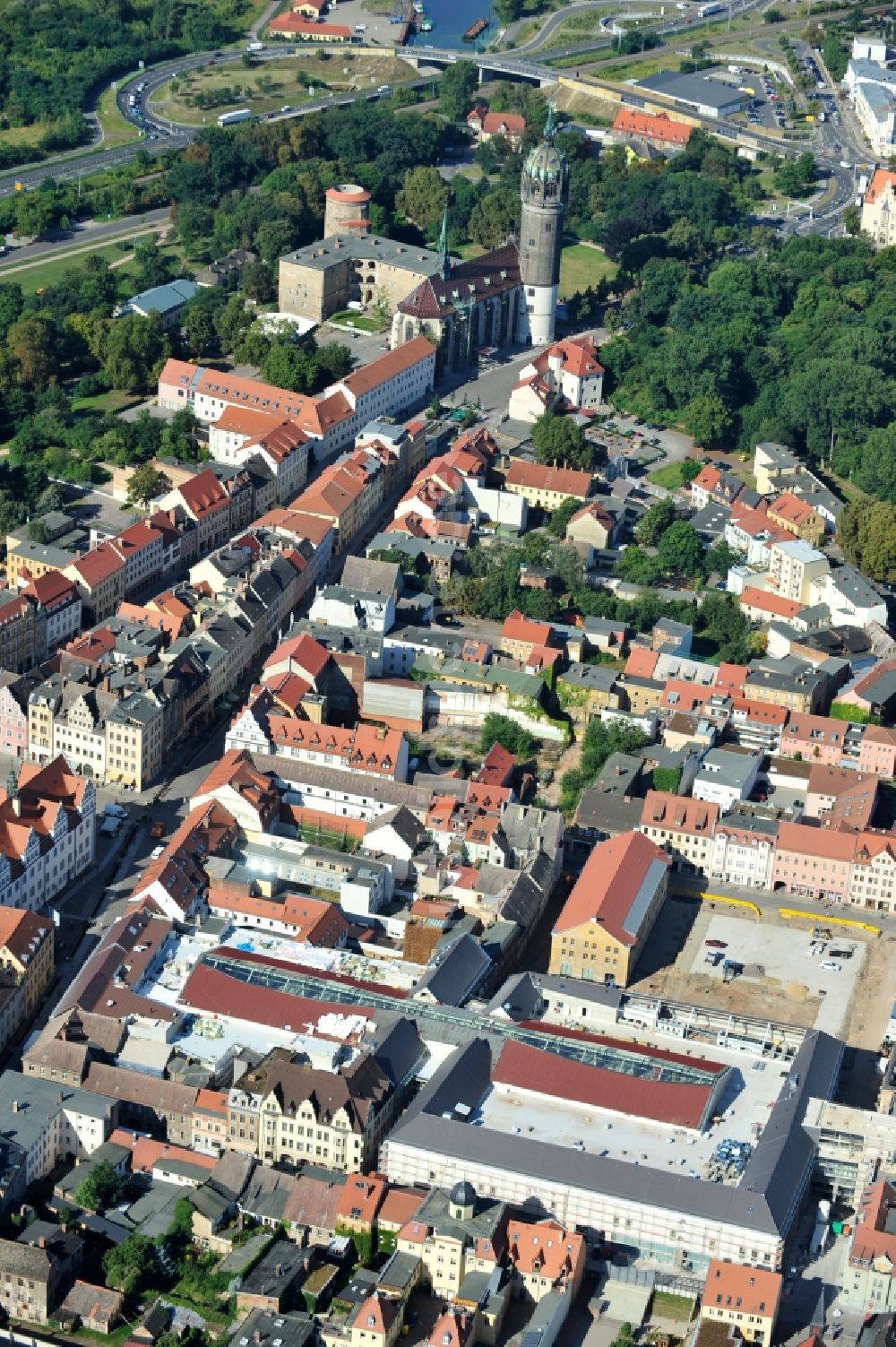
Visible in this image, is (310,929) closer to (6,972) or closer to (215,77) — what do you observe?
(6,972)

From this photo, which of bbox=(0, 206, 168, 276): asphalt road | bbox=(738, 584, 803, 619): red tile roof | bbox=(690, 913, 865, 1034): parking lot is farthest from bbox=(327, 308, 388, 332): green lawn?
bbox=(690, 913, 865, 1034): parking lot

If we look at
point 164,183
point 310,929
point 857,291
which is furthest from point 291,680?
point 164,183

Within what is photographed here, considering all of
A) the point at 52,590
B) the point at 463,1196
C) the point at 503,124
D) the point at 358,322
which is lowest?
the point at 358,322

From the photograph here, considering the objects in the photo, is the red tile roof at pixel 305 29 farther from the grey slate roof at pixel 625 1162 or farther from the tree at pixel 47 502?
the grey slate roof at pixel 625 1162

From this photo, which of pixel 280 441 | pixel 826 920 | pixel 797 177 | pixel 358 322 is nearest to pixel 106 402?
pixel 280 441

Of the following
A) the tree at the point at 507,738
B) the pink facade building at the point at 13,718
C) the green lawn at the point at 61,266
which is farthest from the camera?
the green lawn at the point at 61,266

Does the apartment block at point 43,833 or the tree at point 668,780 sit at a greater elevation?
→ the apartment block at point 43,833

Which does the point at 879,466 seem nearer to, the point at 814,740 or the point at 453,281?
the point at 814,740

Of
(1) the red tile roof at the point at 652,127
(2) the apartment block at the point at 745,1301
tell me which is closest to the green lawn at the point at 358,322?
(1) the red tile roof at the point at 652,127
